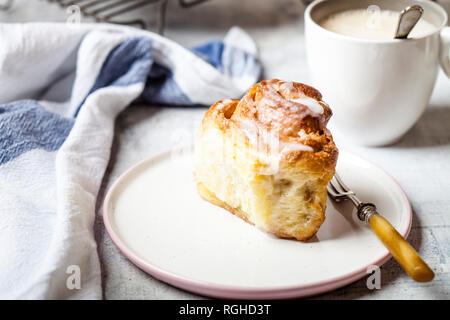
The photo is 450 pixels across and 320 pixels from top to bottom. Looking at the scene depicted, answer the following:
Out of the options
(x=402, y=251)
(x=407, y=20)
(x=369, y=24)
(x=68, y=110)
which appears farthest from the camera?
(x=68, y=110)

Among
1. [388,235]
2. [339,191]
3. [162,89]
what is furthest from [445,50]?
[162,89]

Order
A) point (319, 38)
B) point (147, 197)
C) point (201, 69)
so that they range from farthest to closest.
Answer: point (201, 69)
point (319, 38)
point (147, 197)

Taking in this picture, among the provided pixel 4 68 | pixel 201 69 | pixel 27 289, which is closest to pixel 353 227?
pixel 27 289

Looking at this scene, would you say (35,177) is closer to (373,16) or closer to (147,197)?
(147,197)

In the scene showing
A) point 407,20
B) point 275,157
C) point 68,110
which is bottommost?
point 68,110

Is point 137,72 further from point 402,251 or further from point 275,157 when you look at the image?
point 402,251

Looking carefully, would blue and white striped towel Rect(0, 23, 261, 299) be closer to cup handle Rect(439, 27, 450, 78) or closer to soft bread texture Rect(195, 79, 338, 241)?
soft bread texture Rect(195, 79, 338, 241)
